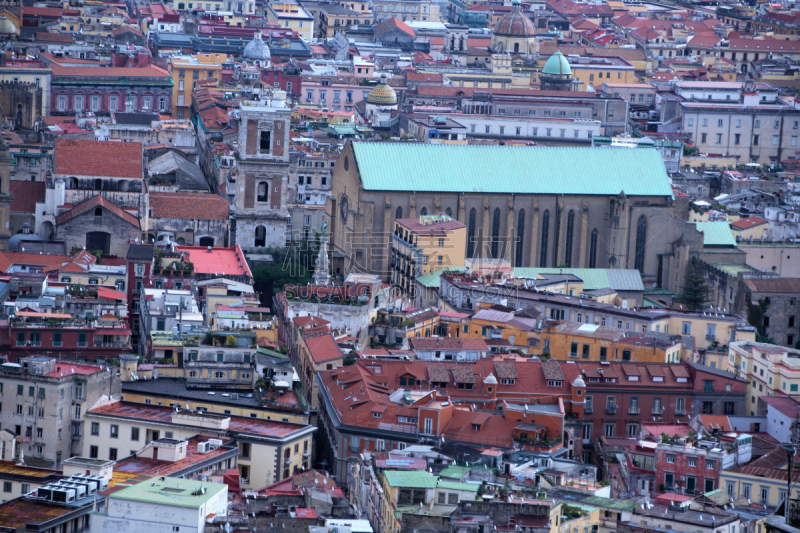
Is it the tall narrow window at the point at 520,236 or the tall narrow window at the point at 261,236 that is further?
the tall narrow window at the point at 261,236

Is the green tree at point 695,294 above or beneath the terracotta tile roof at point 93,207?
beneath

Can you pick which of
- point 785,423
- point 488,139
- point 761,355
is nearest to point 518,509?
point 785,423

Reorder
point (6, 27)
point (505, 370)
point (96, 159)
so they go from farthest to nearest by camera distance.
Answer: point (6, 27) < point (96, 159) < point (505, 370)

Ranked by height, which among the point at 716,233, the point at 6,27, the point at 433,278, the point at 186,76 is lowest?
the point at 433,278

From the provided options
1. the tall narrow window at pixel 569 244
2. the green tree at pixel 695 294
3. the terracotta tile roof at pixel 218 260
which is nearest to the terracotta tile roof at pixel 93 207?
the terracotta tile roof at pixel 218 260

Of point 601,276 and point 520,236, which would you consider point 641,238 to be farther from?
point 601,276

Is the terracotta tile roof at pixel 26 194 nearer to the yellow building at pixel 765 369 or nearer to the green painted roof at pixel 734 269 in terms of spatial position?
the green painted roof at pixel 734 269

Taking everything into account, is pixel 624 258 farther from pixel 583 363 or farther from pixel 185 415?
pixel 185 415

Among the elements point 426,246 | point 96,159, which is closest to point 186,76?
point 96,159
